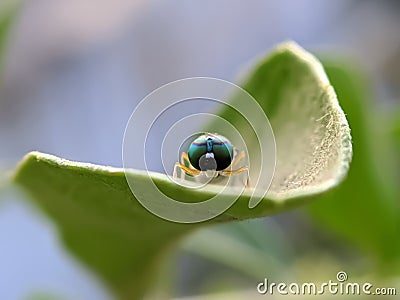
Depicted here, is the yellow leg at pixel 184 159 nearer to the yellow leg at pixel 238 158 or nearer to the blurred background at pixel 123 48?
the yellow leg at pixel 238 158

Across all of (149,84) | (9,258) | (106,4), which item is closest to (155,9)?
(106,4)

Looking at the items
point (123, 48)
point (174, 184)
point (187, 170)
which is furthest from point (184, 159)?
point (123, 48)

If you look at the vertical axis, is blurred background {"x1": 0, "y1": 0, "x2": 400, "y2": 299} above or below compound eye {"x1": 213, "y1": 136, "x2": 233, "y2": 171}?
above

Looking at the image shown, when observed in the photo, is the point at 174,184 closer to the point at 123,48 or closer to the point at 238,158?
the point at 238,158

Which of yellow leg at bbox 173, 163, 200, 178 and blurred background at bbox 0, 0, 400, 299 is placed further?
blurred background at bbox 0, 0, 400, 299

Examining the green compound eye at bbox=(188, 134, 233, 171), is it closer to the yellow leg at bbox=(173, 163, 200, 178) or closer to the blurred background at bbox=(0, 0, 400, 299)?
the yellow leg at bbox=(173, 163, 200, 178)

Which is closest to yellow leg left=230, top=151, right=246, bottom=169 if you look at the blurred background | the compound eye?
the compound eye

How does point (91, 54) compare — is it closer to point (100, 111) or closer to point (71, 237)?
point (100, 111)

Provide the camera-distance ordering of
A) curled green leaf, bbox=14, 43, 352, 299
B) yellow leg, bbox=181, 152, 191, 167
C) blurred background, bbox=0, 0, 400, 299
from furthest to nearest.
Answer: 1. blurred background, bbox=0, 0, 400, 299
2. yellow leg, bbox=181, 152, 191, 167
3. curled green leaf, bbox=14, 43, 352, 299

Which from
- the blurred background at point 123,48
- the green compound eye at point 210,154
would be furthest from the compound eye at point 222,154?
the blurred background at point 123,48
